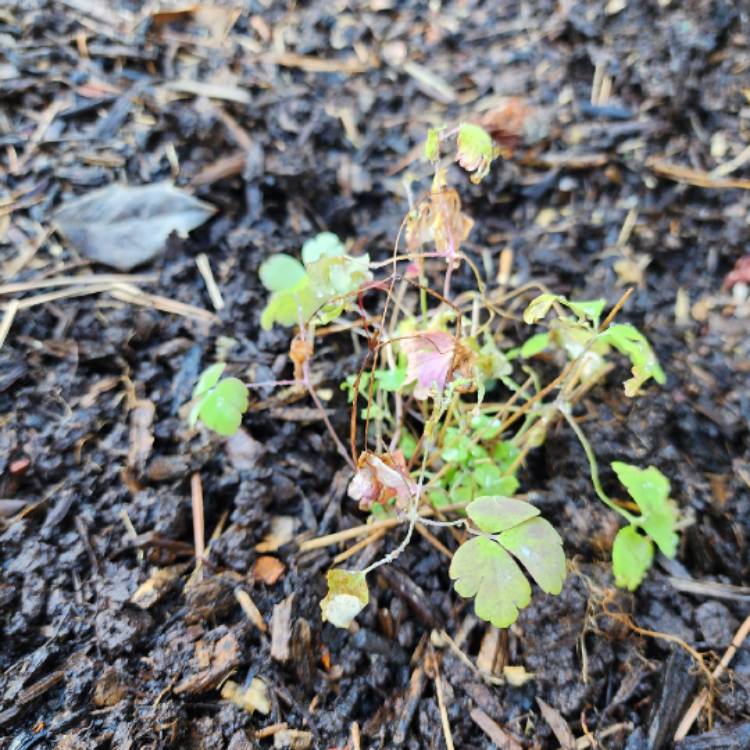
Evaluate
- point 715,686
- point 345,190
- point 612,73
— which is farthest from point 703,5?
point 715,686

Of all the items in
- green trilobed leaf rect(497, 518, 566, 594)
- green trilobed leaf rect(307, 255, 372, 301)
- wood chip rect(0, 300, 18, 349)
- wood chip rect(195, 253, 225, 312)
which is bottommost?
wood chip rect(0, 300, 18, 349)

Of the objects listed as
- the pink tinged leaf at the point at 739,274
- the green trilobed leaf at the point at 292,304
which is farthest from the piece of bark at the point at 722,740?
the pink tinged leaf at the point at 739,274

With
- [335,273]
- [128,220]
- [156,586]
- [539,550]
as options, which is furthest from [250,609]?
[128,220]

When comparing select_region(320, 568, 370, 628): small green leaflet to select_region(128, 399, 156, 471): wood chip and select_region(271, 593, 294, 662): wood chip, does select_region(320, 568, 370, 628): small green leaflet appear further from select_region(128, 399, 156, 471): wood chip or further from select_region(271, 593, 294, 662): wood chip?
select_region(128, 399, 156, 471): wood chip

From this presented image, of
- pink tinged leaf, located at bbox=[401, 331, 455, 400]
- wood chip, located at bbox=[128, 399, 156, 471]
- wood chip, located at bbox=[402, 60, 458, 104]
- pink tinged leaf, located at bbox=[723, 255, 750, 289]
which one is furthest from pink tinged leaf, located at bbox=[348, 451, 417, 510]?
wood chip, located at bbox=[402, 60, 458, 104]

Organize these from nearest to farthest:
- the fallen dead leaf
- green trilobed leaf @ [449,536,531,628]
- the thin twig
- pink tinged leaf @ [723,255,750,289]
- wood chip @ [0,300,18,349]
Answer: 1. green trilobed leaf @ [449,536,531,628]
2. the thin twig
3. the fallen dead leaf
4. wood chip @ [0,300,18,349]
5. pink tinged leaf @ [723,255,750,289]

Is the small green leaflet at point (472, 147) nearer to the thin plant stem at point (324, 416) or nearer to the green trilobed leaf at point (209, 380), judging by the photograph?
the thin plant stem at point (324, 416)

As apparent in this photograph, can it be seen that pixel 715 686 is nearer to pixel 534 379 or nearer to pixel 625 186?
pixel 534 379
